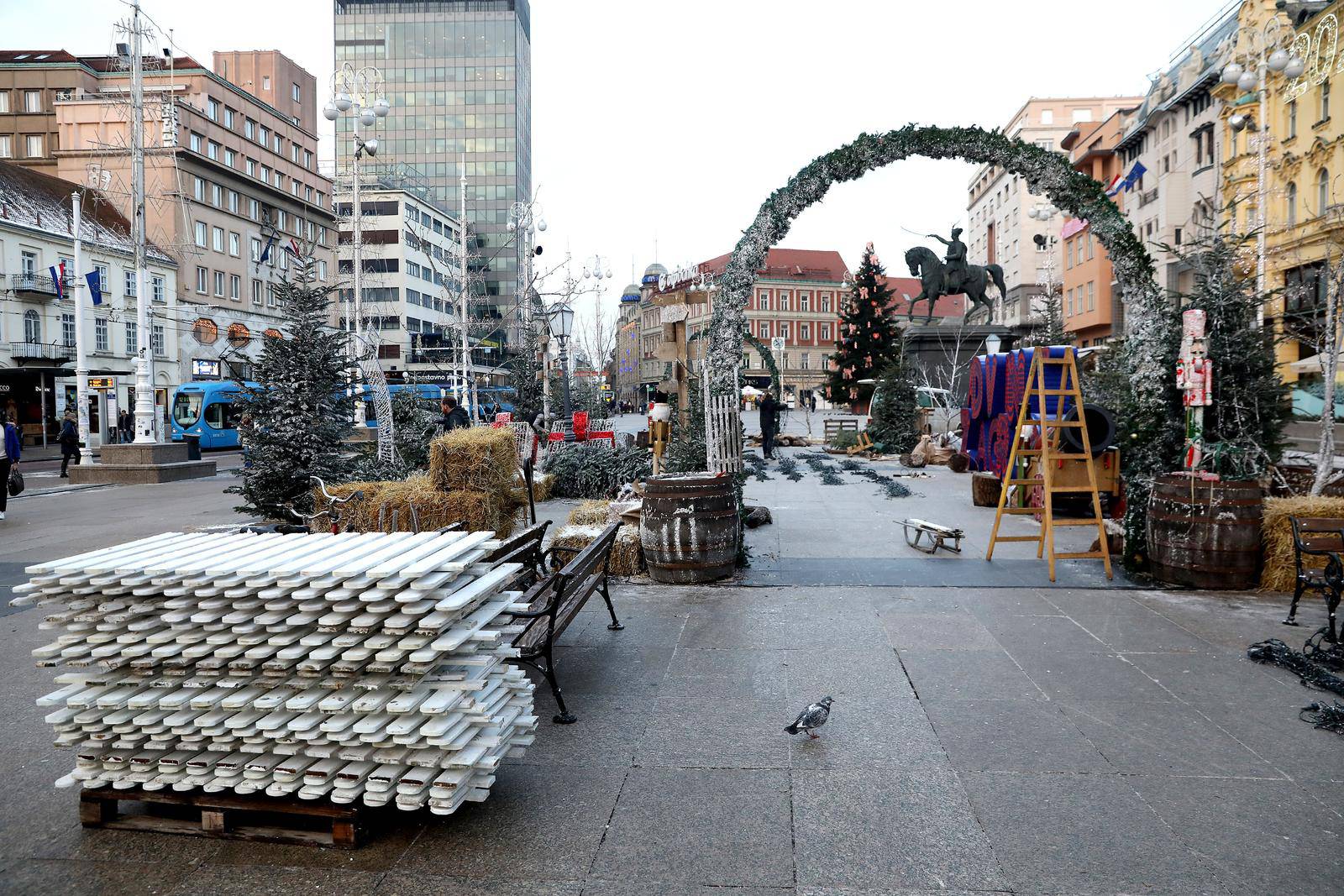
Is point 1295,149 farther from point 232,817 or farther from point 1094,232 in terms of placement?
point 232,817

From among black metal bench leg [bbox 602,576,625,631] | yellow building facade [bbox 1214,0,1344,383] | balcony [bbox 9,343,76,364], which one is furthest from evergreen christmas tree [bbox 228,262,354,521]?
balcony [bbox 9,343,76,364]

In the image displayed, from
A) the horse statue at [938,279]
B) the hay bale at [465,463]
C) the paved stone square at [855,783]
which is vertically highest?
the horse statue at [938,279]

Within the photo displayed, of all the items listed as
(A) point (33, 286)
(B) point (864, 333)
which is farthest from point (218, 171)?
(B) point (864, 333)

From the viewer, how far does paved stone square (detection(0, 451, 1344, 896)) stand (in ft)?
10.5

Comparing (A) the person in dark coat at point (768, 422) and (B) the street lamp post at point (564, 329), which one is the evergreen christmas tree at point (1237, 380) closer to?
(B) the street lamp post at point (564, 329)

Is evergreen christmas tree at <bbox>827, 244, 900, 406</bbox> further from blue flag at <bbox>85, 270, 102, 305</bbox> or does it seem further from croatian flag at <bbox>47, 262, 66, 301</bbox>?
croatian flag at <bbox>47, 262, 66, 301</bbox>

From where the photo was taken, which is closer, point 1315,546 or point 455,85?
point 1315,546

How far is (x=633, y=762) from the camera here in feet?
13.6

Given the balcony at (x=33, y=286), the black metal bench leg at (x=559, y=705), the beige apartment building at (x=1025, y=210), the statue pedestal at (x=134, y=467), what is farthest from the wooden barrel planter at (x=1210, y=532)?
the beige apartment building at (x=1025, y=210)

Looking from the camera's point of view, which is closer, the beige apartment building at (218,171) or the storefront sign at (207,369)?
the storefront sign at (207,369)

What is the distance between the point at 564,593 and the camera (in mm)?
5160

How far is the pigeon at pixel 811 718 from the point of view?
4285mm

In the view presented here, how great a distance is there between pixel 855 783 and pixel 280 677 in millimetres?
2470

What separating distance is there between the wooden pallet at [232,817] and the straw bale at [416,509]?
550 cm
